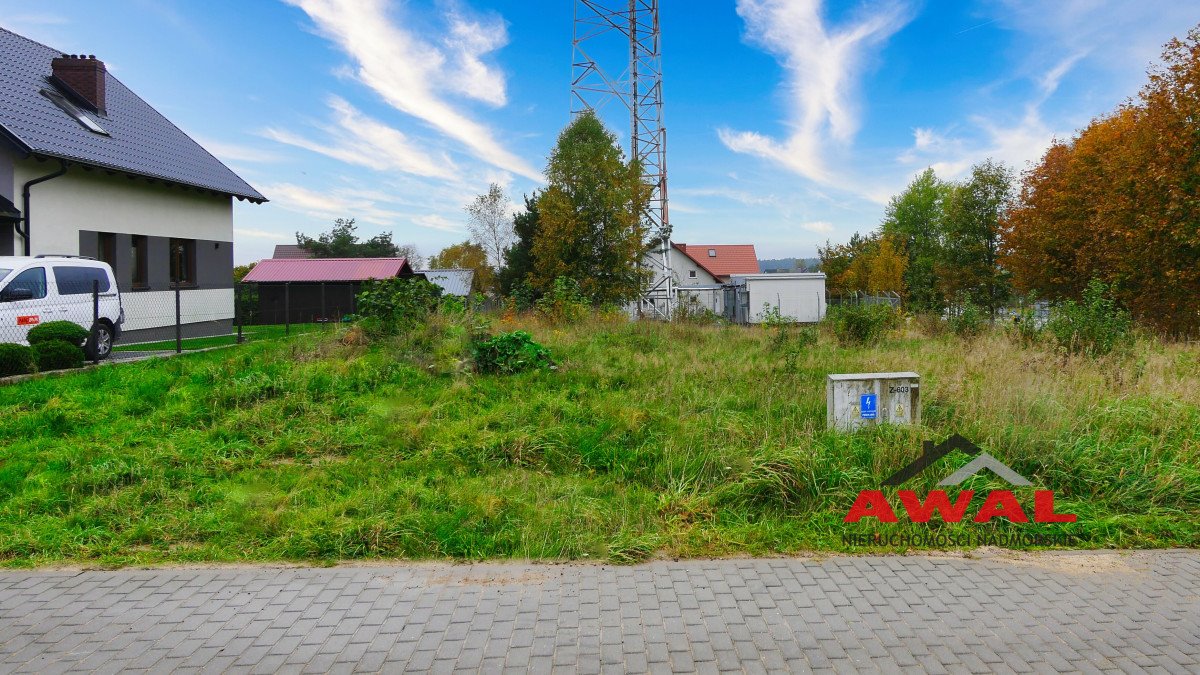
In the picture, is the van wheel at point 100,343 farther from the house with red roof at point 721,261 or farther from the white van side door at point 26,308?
the house with red roof at point 721,261

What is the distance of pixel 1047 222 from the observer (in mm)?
28312

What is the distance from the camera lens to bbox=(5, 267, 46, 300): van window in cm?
1181

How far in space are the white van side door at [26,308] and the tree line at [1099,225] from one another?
17228mm

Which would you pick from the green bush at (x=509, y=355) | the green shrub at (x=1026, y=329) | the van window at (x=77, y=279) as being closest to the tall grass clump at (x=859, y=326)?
the green shrub at (x=1026, y=329)

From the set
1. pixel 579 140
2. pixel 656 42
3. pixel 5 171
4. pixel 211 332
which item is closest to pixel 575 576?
pixel 5 171

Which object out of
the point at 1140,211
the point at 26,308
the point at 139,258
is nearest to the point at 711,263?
the point at 1140,211

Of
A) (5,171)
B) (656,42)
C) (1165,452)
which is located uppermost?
(656,42)

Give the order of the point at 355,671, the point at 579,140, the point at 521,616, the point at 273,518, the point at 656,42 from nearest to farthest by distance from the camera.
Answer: the point at 355,671
the point at 521,616
the point at 273,518
the point at 656,42
the point at 579,140

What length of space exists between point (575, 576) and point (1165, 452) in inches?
210

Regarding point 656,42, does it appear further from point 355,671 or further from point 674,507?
point 355,671

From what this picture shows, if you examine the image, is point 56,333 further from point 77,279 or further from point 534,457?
point 534,457

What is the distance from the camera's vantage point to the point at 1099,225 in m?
23.0

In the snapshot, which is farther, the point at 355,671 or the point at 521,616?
the point at 521,616

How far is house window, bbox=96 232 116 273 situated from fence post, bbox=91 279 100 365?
5738 mm
